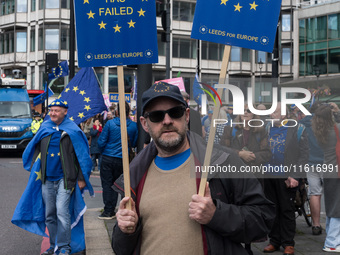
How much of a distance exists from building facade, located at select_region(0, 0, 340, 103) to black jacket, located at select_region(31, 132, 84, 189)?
110 feet

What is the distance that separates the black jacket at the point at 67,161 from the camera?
6.52 metres

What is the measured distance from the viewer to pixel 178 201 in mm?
2645

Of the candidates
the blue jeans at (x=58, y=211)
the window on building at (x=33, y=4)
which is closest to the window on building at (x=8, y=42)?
the window on building at (x=33, y=4)

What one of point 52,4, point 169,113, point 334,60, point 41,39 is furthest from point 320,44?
point 169,113

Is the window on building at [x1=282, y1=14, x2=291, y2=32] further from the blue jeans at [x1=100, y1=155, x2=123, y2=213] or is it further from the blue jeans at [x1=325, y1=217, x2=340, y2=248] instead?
the blue jeans at [x1=325, y1=217, x2=340, y2=248]

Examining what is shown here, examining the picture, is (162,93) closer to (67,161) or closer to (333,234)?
(67,161)

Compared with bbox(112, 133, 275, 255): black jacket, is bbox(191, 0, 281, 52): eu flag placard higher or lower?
higher

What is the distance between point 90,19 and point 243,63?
50.1m

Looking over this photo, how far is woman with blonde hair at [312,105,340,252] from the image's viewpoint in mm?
6655

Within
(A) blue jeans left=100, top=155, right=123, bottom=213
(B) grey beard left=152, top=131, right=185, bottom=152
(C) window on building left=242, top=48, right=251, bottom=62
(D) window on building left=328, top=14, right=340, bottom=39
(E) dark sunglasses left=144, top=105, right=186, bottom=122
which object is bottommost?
(A) blue jeans left=100, top=155, right=123, bottom=213

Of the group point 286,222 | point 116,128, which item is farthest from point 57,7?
point 286,222

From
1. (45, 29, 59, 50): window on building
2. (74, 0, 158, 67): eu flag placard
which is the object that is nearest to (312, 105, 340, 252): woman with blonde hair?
(74, 0, 158, 67): eu flag placard

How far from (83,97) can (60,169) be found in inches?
123

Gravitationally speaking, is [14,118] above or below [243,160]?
above
